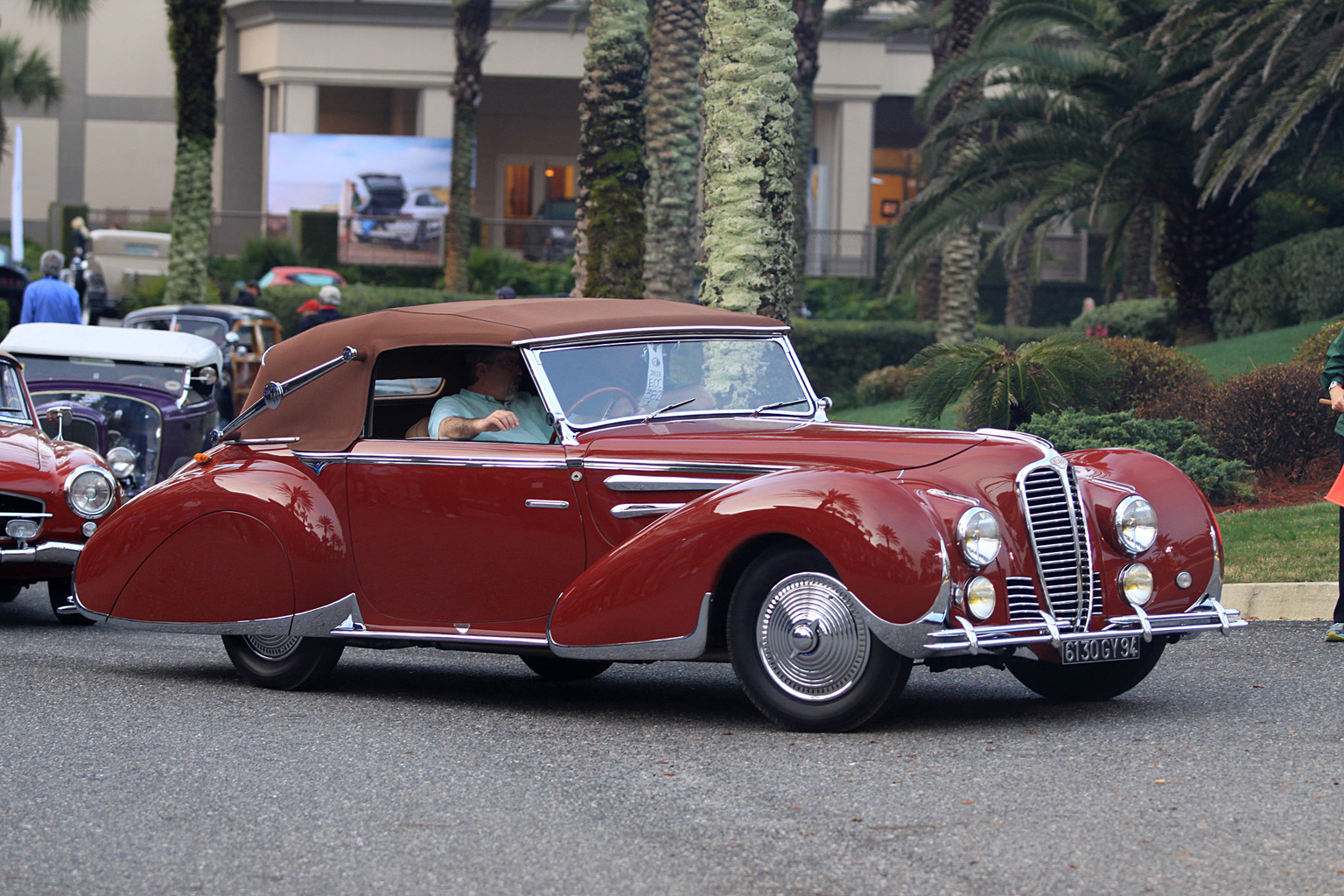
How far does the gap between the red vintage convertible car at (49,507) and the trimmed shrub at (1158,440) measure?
20.2 feet

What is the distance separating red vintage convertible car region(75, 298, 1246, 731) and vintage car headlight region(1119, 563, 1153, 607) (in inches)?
0.4

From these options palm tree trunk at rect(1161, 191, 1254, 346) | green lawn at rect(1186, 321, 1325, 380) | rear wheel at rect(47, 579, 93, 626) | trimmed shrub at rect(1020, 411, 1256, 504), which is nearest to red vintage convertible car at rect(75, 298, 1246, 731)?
rear wheel at rect(47, 579, 93, 626)

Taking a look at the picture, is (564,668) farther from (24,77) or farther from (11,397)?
(24,77)

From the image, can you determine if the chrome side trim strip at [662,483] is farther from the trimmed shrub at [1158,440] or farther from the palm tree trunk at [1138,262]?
the palm tree trunk at [1138,262]

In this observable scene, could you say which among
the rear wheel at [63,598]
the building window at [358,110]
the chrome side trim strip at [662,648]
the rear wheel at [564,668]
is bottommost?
the rear wheel at [63,598]

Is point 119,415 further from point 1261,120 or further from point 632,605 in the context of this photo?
point 1261,120

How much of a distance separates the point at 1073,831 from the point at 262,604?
4.04 meters

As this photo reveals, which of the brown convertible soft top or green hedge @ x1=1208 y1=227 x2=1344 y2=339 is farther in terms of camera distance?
green hedge @ x1=1208 y1=227 x2=1344 y2=339

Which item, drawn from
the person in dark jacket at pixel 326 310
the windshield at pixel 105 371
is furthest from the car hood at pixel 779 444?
the person in dark jacket at pixel 326 310

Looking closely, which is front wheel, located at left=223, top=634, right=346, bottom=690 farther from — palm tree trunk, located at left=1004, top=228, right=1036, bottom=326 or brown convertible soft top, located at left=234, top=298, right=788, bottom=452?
palm tree trunk, located at left=1004, top=228, right=1036, bottom=326

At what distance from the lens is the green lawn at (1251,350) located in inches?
604

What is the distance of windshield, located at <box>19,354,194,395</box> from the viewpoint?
13.3 m

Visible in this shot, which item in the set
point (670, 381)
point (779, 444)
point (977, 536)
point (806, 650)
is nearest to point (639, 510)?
point (779, 444)

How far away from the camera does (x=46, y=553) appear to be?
968 centimetres
